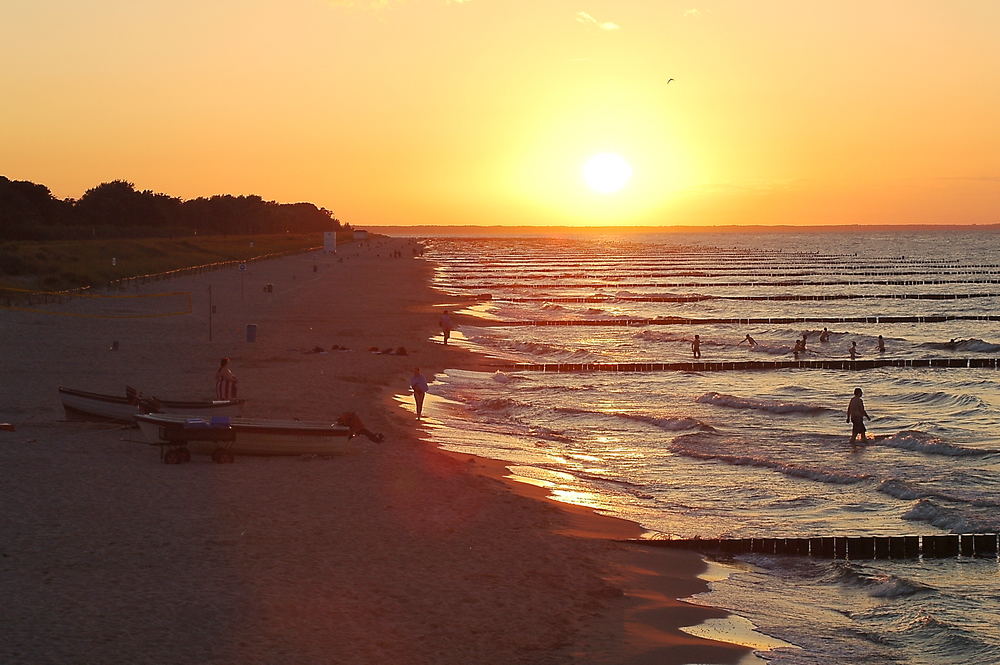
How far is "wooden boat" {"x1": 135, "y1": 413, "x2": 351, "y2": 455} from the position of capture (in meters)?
18.5

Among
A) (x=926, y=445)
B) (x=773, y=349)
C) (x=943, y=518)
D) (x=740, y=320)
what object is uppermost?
(x=740, y=320)

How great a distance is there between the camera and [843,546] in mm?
15734

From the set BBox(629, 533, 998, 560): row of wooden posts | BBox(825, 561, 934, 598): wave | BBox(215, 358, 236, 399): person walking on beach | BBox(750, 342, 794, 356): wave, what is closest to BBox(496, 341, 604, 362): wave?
BBox(750, 342, 794, 356): wave

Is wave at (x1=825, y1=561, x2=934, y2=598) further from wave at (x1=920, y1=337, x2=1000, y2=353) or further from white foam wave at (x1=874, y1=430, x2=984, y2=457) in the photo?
wave at (x1=920, y1=337, x2=1000, y2=353)

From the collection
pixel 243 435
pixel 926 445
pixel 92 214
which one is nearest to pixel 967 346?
pixel 926 445

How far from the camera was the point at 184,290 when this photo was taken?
64.4 meters

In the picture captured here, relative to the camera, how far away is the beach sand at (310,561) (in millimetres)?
10734

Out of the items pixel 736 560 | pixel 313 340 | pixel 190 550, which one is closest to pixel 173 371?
pixel 313 340

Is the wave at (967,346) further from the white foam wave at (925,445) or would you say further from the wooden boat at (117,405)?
the wooden boat at (117,405)

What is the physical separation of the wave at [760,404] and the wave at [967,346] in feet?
66.3

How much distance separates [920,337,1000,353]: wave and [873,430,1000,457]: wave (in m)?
23.5

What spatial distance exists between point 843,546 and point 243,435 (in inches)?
421

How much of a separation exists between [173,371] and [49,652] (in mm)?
20545

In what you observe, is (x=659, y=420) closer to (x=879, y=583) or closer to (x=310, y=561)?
(x=879, y=583)
